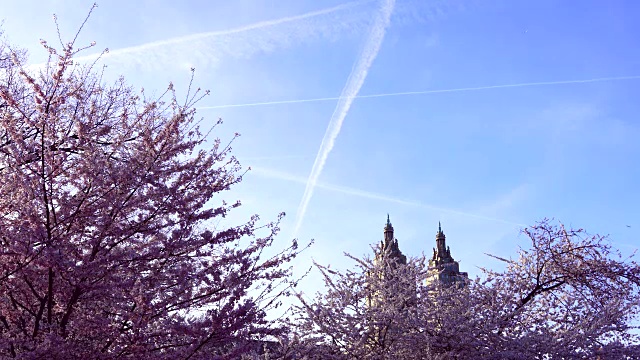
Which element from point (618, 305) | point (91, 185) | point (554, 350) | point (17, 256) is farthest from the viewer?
point (618, 305)

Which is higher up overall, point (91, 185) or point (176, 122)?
point (176, 122)

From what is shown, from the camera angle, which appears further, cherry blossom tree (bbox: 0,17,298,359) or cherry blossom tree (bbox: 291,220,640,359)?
cherry blossom tree (bbox: 291,220,640,359)

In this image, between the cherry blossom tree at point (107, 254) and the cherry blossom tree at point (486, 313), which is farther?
the cherry blossom tree at point (486, 313)

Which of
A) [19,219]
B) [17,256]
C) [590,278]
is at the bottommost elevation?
[17,256]

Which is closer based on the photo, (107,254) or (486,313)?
(107,254)

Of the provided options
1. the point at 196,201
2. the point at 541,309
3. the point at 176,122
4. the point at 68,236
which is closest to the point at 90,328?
the point at 68,236

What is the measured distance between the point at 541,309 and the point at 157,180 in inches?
465

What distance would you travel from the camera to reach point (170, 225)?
29.8 feet

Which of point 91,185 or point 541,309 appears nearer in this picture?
point 91,185

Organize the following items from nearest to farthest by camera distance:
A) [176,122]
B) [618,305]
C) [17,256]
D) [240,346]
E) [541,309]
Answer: [17,256]
[240,346]
[176,122]
[618,305]
[541,309]

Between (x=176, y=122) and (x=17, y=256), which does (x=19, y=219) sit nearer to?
(x=17, y=256)

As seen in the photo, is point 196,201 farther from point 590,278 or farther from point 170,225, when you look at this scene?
point 590,278

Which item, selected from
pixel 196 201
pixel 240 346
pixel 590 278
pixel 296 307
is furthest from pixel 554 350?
pixel 196 201

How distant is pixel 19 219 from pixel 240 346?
3.61 meters
